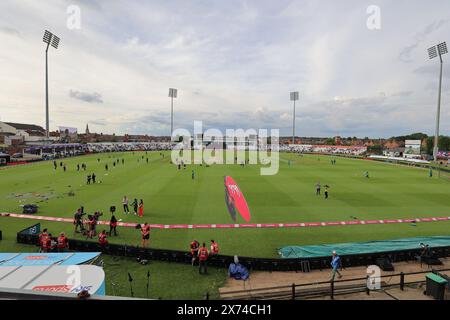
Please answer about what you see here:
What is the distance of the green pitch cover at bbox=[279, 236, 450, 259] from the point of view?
14797mm

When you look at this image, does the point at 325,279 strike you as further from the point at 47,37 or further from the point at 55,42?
the point at 55,42

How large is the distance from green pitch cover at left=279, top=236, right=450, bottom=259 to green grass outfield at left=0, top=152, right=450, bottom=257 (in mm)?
1190

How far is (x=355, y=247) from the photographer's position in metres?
15.5

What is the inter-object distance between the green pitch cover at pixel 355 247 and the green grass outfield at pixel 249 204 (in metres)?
1.19

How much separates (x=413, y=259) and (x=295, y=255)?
6.01 metres

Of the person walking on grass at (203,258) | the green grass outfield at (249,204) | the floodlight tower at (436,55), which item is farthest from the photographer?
the floodlight tower at (436,55)

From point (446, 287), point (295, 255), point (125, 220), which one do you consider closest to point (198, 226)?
point (125, 220)

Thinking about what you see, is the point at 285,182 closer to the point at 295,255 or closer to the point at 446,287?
the point at 295,255

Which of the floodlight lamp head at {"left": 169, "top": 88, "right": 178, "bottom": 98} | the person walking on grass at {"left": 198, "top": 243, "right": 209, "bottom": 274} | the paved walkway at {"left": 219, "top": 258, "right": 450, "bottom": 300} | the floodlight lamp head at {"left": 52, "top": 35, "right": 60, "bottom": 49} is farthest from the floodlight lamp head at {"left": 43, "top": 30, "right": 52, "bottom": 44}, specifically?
the paved walkway at {"left": 219, "top": 258, "right": 450, "bottom": 300}

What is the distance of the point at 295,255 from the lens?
48.5ft

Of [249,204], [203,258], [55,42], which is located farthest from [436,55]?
[55,42]

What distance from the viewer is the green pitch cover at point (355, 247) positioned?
48.5 feet

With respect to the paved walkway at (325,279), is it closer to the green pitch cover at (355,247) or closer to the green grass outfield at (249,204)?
the green pitch cover at (355,247)

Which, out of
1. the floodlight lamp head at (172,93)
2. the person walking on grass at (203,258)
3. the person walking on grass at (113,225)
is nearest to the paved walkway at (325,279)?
the person walking on grass at (203,258)
